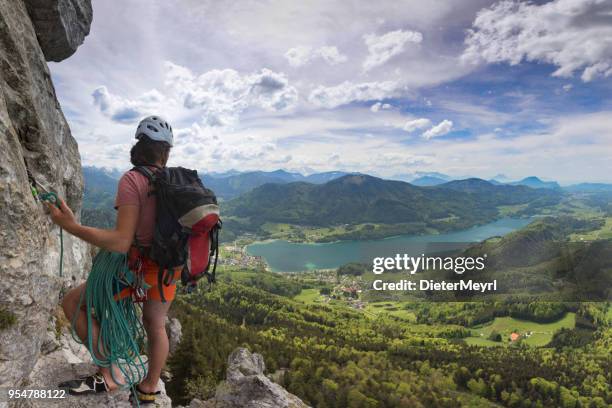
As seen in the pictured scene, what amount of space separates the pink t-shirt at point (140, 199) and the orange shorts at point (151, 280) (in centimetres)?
31

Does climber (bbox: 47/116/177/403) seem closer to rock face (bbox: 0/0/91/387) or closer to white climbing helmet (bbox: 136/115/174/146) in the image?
white climbing helmet (bbox: 136/115/174/146)

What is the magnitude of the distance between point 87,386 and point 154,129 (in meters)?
3.88

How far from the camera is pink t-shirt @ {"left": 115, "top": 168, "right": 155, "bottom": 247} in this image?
3.86 metres

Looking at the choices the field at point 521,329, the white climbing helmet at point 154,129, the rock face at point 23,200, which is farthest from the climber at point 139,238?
the field at point 521,329

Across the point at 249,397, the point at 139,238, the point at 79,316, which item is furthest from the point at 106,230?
the point at 249,397

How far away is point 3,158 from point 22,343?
2520mm

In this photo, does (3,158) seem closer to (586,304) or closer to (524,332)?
(524,332)

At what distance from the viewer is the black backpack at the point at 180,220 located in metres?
3.90

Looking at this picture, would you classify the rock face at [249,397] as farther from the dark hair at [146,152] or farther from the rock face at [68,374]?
the dark hair at [146,152]

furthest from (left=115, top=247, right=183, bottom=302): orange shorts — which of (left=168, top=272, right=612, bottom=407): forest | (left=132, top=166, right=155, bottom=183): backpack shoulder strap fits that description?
(left=168, top=272, right=612, bottom=407): forest

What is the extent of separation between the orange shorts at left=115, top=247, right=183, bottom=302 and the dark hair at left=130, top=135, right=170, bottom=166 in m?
1.07

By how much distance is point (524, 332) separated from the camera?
142 meters

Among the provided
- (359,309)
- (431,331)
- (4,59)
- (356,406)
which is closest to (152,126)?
(4,59)

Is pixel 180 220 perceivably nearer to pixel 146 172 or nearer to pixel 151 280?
pixel 146 172
